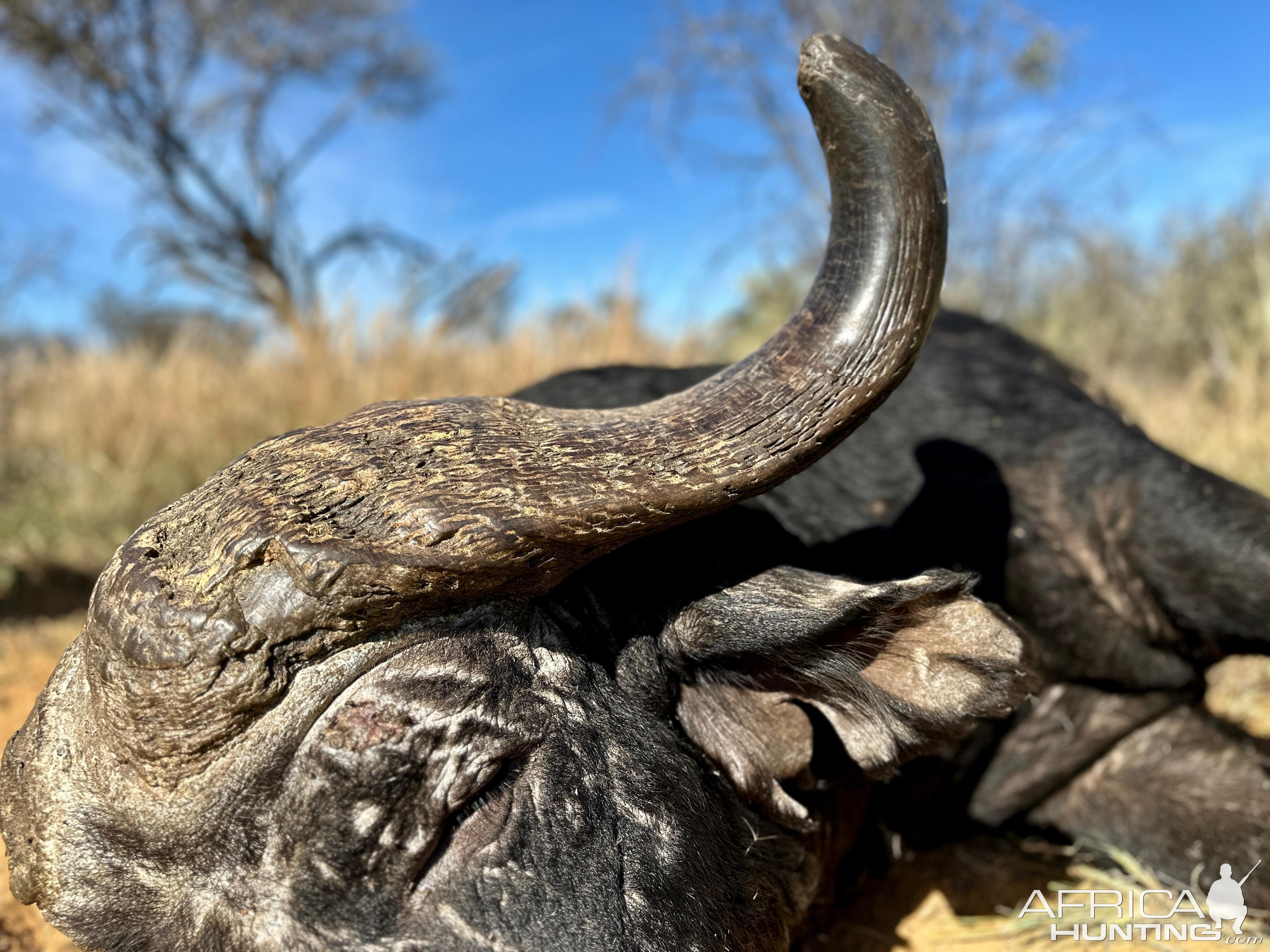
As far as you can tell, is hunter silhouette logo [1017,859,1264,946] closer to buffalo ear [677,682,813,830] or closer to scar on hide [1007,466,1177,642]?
scar on hide [1007,466,1177,642]

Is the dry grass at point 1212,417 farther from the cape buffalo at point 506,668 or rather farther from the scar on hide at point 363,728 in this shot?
the scar on hide at point 363,728

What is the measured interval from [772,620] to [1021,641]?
440mm

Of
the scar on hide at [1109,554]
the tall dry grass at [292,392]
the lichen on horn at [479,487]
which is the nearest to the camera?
the lichen on horn at [479,487]

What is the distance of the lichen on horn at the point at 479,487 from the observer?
3.94 feet

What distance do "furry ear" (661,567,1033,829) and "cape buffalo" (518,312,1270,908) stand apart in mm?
600

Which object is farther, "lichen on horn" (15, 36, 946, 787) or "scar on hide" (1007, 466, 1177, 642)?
"scar on hide" (1007, 466, 1177, 642)

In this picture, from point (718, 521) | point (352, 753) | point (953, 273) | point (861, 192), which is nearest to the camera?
point (352, 753)

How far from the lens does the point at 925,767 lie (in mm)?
2285

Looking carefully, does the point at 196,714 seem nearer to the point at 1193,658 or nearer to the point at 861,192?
the point at 861,192

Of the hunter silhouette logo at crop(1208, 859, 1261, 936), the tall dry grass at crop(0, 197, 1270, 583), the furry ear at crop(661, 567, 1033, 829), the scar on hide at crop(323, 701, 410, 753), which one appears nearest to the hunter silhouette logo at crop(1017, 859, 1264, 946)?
the hunter silhouette logo at crop(1208, 859, 1261, 936)

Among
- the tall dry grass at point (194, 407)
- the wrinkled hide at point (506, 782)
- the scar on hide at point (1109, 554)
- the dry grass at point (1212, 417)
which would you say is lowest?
the tall dry grass at point (194, 407)

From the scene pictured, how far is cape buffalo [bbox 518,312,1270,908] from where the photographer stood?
2346mm

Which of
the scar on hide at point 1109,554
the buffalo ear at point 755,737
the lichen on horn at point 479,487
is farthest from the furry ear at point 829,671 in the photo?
the scar on hide at point 1109,554

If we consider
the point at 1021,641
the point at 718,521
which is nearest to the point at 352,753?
the point at 718,521
